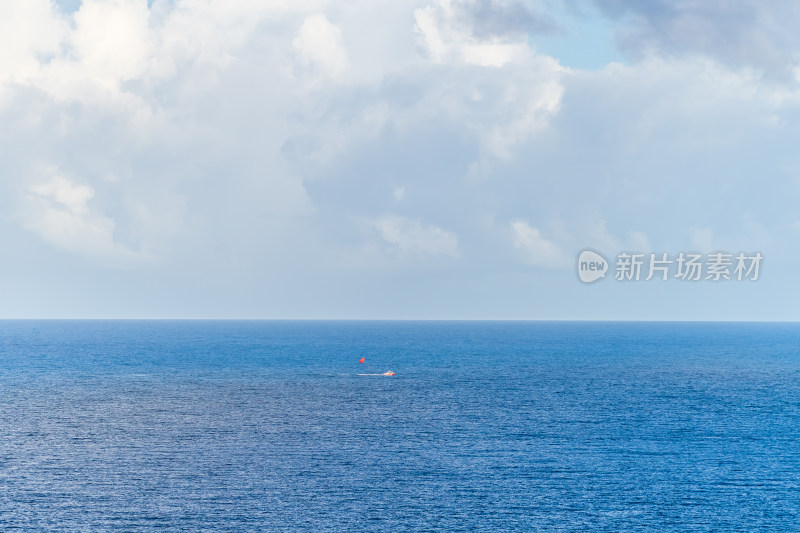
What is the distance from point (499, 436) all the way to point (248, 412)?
4202 cm

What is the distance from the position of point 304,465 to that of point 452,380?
91857 millimetres

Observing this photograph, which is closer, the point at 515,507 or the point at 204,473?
the point at 515,507

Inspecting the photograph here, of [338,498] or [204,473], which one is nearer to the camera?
[338,498]

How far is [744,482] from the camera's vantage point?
262 feet

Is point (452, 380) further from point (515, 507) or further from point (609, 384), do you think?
point (515, 507)

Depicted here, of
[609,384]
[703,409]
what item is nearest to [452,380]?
[609,384]

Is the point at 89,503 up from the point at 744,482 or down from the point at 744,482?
down

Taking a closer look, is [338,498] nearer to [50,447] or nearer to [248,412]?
[50,447]

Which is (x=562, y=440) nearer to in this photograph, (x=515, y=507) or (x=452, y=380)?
(x=515, y=507)

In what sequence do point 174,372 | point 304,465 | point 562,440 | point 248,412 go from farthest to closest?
point 174,372
point 248,412
point 562,440
point 304,465

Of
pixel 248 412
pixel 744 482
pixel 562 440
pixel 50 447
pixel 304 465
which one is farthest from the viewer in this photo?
pixel 248 412

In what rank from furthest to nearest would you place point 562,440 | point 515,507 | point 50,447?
1. point 562,440
2. point 50,447
3. point 515,507

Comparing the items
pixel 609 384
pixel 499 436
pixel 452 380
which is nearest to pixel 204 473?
pixel 499 436

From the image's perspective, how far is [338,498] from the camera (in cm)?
7362
